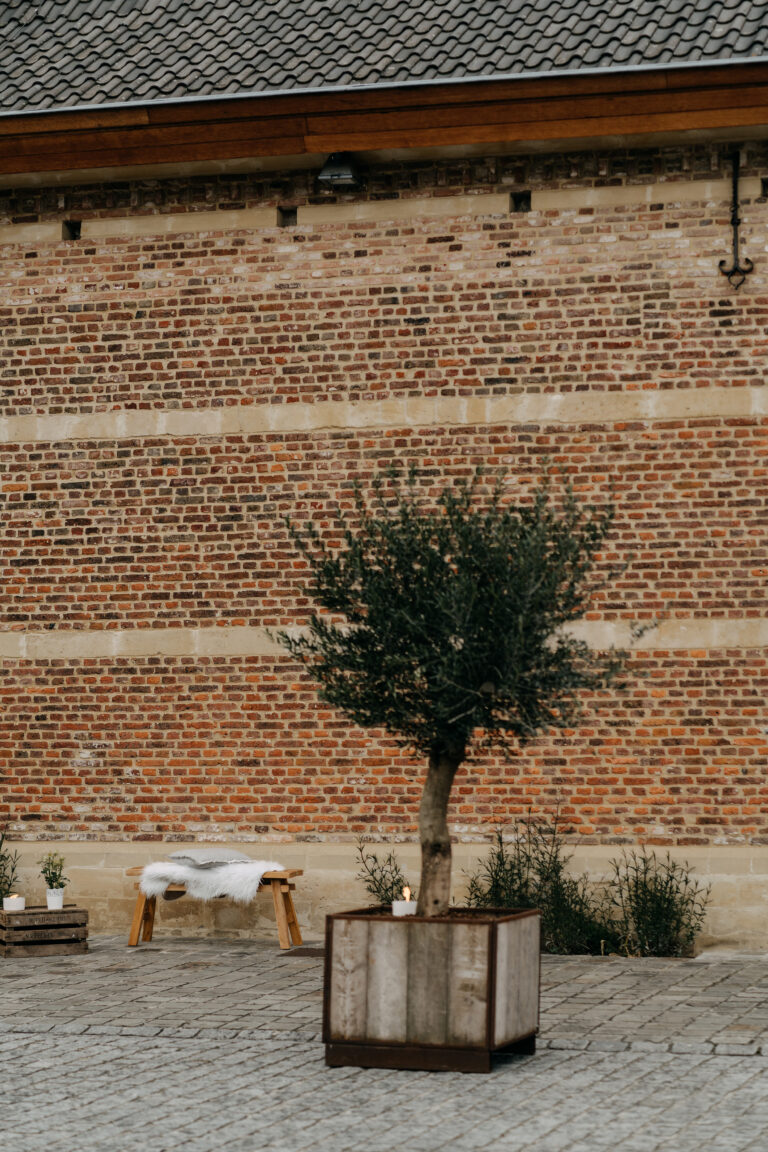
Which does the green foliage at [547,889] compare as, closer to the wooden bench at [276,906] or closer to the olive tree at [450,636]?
the wooden bench at [276,906]

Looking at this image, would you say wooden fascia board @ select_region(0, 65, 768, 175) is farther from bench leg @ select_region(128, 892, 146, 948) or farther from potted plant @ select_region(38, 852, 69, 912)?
bench leg @ select_region(128, 892, 146, 948)

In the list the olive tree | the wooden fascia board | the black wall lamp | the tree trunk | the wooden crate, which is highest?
the wooden fascia board

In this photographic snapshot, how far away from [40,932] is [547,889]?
11.0ft

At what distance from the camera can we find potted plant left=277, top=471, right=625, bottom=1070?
6555mm

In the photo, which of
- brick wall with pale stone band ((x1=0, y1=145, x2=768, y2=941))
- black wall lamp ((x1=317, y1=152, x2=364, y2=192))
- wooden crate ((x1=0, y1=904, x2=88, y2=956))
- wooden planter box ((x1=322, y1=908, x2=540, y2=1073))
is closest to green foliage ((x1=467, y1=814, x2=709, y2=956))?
brick wall with pale stone band ((x1=0, y1=145, x2=768, y2=941))

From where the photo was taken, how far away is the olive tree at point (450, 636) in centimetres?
668

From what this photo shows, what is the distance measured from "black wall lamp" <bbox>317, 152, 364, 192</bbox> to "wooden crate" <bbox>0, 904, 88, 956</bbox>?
210 inches

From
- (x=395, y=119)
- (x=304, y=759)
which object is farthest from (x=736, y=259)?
(x=304, y=759)

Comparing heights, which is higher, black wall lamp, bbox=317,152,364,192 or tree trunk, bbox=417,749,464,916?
black wall lamp, bbox=317,152,364,192

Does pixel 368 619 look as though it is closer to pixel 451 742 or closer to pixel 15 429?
pixel 451 742

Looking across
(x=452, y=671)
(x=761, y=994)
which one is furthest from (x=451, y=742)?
(x=761, y=994)

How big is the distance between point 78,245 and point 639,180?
4144 millimetres

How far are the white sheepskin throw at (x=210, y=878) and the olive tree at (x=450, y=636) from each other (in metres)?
3.08

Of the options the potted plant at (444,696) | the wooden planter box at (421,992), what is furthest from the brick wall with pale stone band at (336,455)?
the wooden planter box at (421,992)
